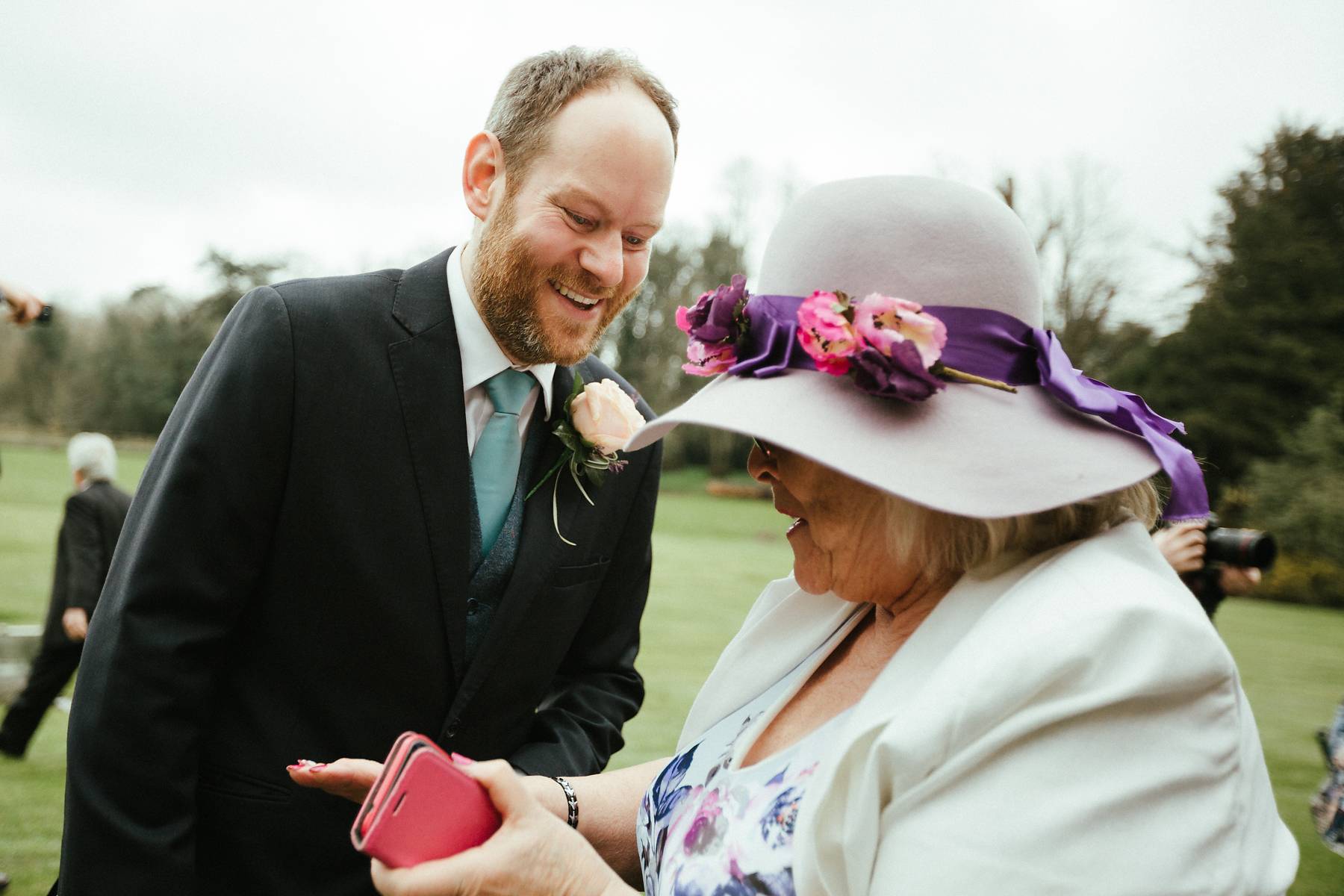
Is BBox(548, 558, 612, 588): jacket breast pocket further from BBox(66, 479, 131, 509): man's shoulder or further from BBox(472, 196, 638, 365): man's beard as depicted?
BBox(66, 479, 131, 509): man's shoulder

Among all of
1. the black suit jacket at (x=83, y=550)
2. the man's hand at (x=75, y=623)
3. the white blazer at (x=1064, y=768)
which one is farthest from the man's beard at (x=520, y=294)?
the black suit jacket at (x=83, y=550)

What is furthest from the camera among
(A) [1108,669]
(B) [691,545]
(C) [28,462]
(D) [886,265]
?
(C) [28,462]

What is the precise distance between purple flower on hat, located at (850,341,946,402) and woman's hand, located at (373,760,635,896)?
80 centimetres

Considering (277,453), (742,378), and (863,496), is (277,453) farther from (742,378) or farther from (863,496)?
(863,496)

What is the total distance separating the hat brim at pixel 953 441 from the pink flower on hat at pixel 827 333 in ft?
0.22

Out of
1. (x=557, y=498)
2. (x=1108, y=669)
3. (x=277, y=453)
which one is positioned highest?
(x=1108, y=669)

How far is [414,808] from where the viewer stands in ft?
4.45

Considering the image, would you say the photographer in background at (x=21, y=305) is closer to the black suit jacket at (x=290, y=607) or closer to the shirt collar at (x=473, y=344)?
the black suit jacket at (x=290, y=607)

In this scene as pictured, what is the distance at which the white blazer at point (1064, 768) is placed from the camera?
1160 millimetres

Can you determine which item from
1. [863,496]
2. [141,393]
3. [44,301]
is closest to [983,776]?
[863,496]

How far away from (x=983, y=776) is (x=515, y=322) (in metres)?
1.44

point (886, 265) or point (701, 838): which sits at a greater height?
point (886, 265)

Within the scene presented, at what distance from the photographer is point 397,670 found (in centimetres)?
210

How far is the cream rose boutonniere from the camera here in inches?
89.5
